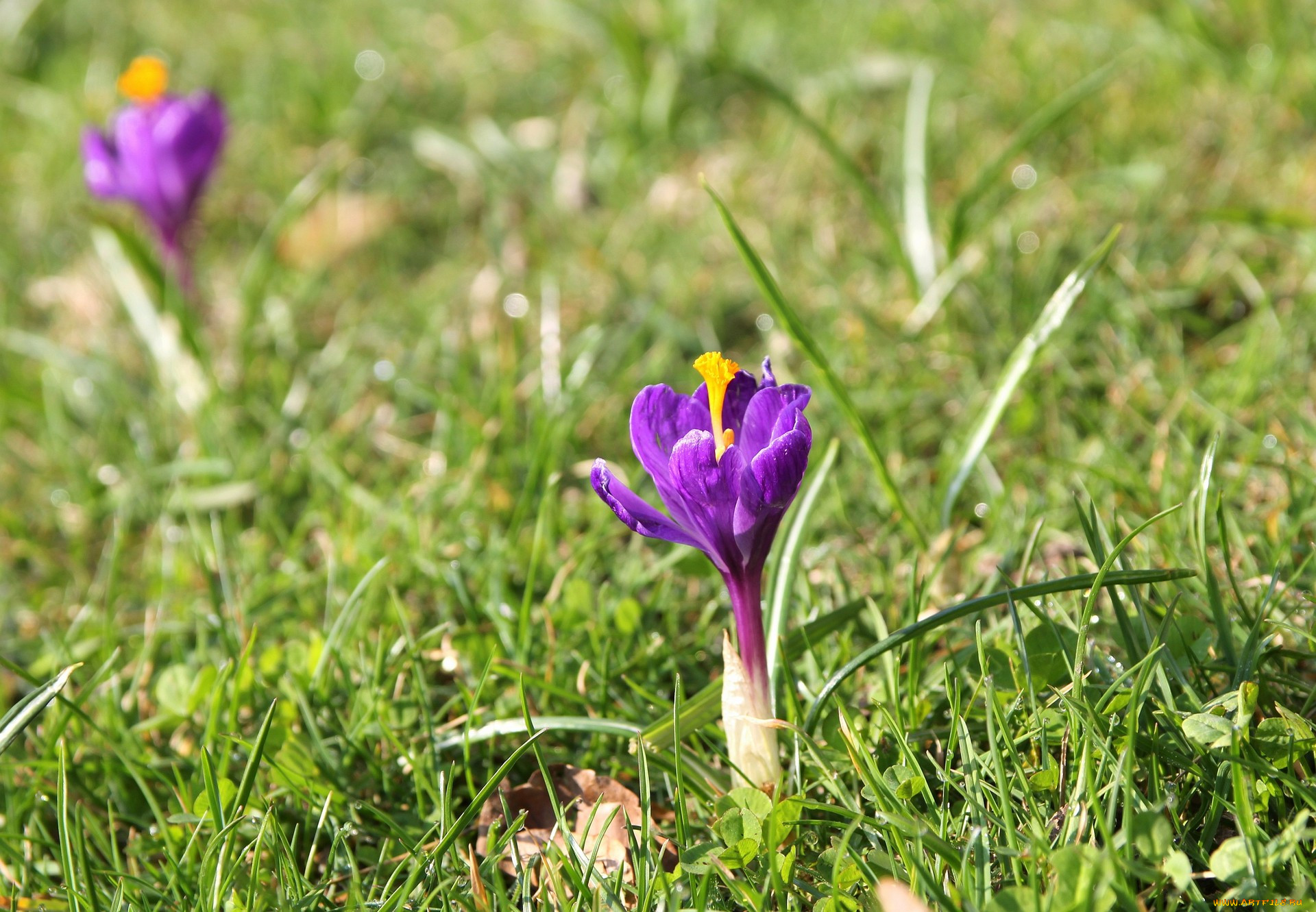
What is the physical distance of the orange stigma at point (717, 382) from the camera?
127 cm

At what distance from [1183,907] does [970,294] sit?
1.55 meters

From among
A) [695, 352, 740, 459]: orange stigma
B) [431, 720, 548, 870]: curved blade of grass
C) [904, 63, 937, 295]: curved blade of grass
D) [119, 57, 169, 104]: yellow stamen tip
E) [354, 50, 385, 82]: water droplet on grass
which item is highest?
[354, 50, 385, 82]: water droplet on grass

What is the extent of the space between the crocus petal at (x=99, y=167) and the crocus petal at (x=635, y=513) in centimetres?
221

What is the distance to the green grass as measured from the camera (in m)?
1.37

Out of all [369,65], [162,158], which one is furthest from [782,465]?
[369,65]

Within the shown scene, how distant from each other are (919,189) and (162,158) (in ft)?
6.67

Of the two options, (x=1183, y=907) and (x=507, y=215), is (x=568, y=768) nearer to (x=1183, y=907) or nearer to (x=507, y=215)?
(x=1183, y=907)

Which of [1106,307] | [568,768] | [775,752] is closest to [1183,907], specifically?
[775,752]

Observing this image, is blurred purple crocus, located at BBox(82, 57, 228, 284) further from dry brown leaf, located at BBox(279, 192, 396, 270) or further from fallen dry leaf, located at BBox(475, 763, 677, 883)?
fallen dry leaf, located at BBox(475, 763, 677, 883)

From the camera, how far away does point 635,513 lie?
1342 millimetres

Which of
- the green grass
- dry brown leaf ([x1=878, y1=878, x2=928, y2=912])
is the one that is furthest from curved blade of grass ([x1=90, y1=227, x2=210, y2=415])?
dry brown leaf ([x1=878, y1=878, x2=928, y2=912])

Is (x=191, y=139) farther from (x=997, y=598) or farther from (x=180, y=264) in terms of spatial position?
(x=997, y=598)

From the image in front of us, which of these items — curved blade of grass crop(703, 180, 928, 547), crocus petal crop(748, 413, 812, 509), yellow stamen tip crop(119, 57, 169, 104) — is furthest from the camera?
yellow stamen tip crop(119, 57, 169, 104)

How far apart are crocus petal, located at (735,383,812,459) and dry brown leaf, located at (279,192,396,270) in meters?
2.27
